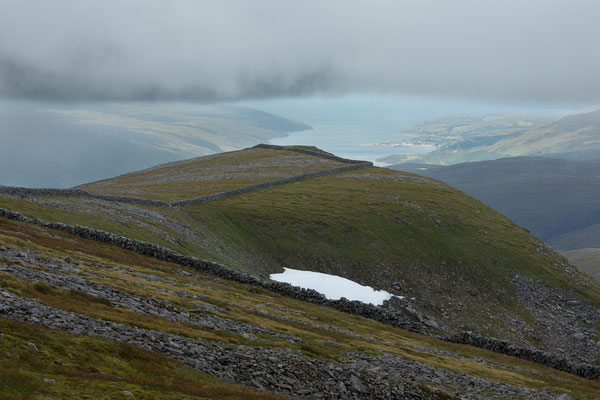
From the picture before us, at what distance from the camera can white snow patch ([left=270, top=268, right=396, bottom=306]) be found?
71.7 meters

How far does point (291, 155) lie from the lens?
17912 cm

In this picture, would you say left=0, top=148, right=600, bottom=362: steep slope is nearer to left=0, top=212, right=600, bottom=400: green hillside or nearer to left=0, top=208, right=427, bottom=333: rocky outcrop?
left=0, top=208, right=427, bottom=333: rocky outcrop

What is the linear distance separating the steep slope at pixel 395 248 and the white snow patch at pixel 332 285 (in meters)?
2.96

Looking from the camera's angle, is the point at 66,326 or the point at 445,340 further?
the point at 445,340

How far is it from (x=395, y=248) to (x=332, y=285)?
25297 millimetres

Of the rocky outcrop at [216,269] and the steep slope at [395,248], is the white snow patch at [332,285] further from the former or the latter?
the rocky outcrop at [216,269]

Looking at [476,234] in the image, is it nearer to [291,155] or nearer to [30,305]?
[291,155]

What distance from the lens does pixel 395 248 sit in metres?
95.9

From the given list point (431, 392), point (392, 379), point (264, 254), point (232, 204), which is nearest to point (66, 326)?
point (392, 379)

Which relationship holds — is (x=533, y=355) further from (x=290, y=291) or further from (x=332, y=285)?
(x=332, y=285)

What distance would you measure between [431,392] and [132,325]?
16.8m

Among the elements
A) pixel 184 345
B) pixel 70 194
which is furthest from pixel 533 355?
pixel 70 194

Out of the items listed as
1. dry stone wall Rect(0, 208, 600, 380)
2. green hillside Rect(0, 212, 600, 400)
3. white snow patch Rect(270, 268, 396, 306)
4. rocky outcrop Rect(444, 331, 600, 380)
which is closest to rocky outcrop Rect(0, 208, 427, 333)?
dry stone wall Rect(0, 208, 600, 380)

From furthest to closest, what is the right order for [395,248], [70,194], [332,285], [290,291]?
[395,248] < [332,285] < [70,194] < [290,291]
